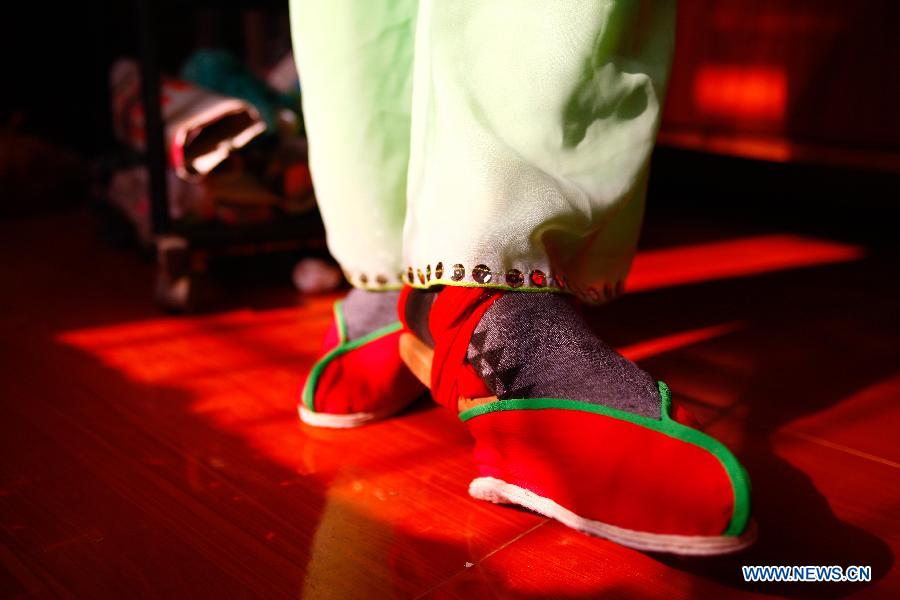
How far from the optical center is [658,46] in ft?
1.67

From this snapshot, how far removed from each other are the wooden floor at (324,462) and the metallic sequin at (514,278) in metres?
0.14

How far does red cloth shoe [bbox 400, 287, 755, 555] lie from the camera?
0.40m

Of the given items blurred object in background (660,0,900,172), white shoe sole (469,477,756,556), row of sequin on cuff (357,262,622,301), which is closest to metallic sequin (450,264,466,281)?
row of sequin on cuff (357,262,622,301)

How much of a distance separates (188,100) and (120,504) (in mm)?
652

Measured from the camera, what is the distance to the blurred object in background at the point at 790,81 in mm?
1263

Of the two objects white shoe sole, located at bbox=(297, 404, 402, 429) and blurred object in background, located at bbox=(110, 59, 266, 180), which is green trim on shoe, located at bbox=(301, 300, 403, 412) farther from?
blurred object in background, located at bbox=(110, 59, 266, 180)

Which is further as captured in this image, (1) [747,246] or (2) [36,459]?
(1) [747,246]

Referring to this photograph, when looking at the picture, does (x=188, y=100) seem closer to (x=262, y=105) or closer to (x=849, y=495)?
(x=262, y=105)

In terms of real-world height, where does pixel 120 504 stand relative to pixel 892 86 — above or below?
below

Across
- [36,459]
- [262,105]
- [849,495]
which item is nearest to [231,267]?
[262,105]

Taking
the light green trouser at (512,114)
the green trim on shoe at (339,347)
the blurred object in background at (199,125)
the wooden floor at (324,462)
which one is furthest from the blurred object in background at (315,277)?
the light green trouser at (512,114)

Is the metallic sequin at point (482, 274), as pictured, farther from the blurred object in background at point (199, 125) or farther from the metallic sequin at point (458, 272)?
the blurred object in background at point (199, 125)

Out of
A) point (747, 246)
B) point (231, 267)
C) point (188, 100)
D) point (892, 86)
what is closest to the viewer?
point (188, 100)

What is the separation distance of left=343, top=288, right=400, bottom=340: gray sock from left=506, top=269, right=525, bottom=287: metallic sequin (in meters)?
0.18
